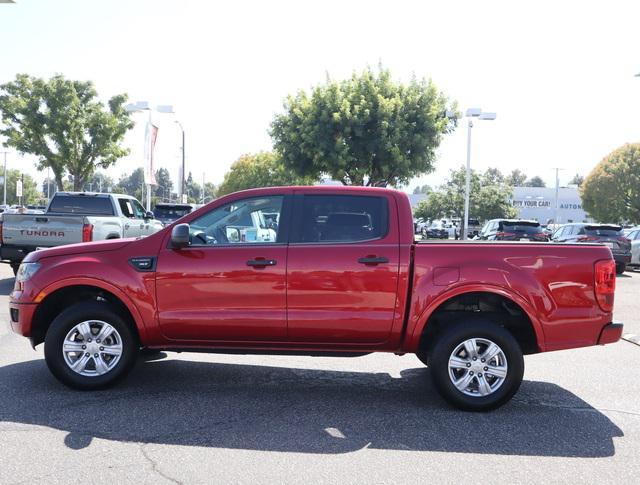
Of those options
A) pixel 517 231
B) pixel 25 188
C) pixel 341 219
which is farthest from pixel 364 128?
pixel 25 188

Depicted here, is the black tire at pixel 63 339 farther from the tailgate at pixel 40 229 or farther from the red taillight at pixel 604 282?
the tailgate at pixel 40 229

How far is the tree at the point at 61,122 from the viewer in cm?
4012

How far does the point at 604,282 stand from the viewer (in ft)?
19.0

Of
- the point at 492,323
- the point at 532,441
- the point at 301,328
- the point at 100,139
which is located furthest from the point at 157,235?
the point at 100,139

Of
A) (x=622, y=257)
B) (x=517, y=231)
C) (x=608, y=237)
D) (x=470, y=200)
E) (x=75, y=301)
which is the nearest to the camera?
(x=75, y=301)

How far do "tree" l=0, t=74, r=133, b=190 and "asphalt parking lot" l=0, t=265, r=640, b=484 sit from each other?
3600 centimetres

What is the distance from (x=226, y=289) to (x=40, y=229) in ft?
27.1

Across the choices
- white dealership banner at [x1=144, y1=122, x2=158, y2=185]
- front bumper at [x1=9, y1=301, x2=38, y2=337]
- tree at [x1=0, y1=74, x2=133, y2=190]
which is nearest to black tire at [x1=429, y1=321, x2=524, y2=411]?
front bumper at [x1=9, y1=301, x2=38, y2=337]

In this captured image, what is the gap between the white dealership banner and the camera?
27.4 metres

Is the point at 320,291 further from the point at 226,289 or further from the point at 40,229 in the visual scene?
the point at 40,229

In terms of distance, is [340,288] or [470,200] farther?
[470,200]

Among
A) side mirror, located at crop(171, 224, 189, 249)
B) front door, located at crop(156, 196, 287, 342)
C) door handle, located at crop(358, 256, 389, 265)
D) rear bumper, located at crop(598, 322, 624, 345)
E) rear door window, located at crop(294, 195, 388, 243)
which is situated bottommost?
rear bumper, located at crop(598, 322, 624, 345)

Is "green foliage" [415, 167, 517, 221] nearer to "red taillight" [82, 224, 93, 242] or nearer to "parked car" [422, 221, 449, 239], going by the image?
"parked car" [422, 221, 449, 239]

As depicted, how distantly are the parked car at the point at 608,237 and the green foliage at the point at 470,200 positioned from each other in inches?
865
